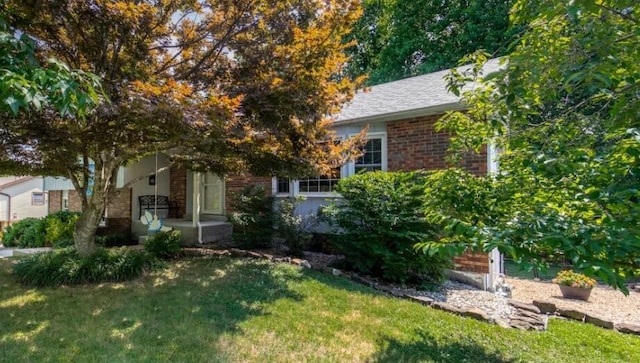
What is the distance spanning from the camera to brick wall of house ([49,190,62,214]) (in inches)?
624

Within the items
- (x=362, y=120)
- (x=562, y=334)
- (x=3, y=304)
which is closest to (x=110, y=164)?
(x=3, y=304)

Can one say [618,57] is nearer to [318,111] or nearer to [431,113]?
[318,111]

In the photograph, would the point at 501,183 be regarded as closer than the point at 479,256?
Yes

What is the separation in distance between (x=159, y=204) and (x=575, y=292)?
1217 cm

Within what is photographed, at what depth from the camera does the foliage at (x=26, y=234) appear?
39.5ft

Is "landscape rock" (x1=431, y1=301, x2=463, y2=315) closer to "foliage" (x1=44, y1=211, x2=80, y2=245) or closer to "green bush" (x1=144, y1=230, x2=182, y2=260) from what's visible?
"green bush" (x1=144, y1=230, x2=182, y2=260)

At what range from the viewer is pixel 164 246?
26.6 ft

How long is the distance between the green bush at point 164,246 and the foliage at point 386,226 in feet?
12.3

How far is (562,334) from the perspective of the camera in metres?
4.84

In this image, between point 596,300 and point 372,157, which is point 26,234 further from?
A: point 596,300

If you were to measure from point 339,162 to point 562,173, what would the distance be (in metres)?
4.92

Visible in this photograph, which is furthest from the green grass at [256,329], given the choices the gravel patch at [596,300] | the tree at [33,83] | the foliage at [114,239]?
the foliage at [114,239]

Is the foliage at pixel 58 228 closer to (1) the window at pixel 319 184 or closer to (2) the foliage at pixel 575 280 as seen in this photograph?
(1) the window at pixel 319 184

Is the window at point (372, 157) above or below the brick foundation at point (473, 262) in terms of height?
above
